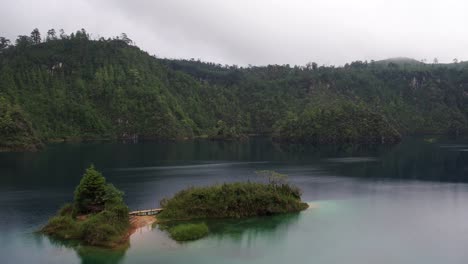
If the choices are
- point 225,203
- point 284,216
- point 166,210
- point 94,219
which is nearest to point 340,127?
point 284,216

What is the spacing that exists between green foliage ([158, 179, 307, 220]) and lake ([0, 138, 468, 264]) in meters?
1.68

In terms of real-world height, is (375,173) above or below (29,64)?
below

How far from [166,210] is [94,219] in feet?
32.6

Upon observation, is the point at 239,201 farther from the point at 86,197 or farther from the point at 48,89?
the point at 48,89

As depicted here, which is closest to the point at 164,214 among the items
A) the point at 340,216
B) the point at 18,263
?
the point at 18,263

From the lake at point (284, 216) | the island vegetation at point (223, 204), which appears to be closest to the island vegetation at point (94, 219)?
the lake at point (284, 216)

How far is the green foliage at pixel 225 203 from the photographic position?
2083 inches

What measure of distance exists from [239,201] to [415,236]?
62.3 feet

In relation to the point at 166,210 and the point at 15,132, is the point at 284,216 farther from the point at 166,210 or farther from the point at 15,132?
the point at 15,132

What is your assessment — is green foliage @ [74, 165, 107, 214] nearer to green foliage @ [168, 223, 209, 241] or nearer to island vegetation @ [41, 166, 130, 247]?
island vegetation @ [41, 166, 130, 247]

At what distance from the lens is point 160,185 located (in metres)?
75.5

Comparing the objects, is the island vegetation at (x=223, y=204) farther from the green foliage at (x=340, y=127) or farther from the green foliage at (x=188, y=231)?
the green foliage at (x=340, y=127)

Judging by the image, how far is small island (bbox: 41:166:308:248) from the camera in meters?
44.9

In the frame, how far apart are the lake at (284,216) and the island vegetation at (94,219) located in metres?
1.44
